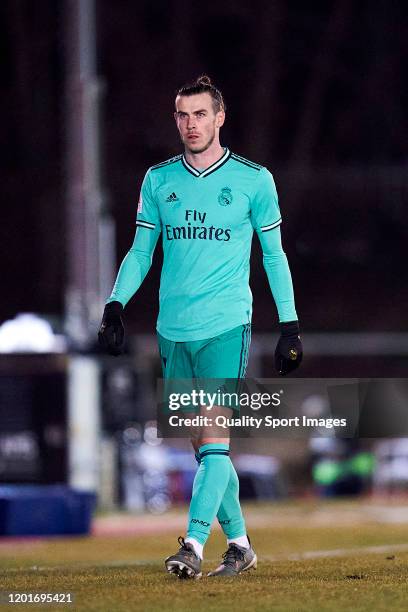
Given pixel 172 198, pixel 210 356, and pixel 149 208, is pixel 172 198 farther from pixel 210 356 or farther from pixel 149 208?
pixel 210 356

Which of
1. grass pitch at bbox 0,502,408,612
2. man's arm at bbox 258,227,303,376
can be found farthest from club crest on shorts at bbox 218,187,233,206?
grass pitch at bbox 0,502,408,612

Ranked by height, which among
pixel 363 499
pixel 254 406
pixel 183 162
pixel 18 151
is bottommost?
pixel 363 499

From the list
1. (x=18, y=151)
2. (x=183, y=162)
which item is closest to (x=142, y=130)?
(x=18, y=151)

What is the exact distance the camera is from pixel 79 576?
599 centimetres

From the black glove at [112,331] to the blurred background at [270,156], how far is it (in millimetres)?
11870

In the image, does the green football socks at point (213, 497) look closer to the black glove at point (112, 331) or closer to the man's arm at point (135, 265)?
the black glove at point (112, 331)

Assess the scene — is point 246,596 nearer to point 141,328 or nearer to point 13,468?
point 13,468

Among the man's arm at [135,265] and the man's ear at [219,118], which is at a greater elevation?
the man's ear at [219,118]

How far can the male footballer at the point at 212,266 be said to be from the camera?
6.00 metres

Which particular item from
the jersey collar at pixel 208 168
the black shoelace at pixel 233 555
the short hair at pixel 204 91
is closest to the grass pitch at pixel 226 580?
the black shoelace at pixel 233 555

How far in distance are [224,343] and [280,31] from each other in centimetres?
2092

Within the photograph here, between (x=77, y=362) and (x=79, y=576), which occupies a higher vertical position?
(x=77, y=362)

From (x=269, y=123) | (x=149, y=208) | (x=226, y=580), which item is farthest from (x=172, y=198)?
(x=269, y=123)

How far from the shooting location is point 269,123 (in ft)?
89.2
